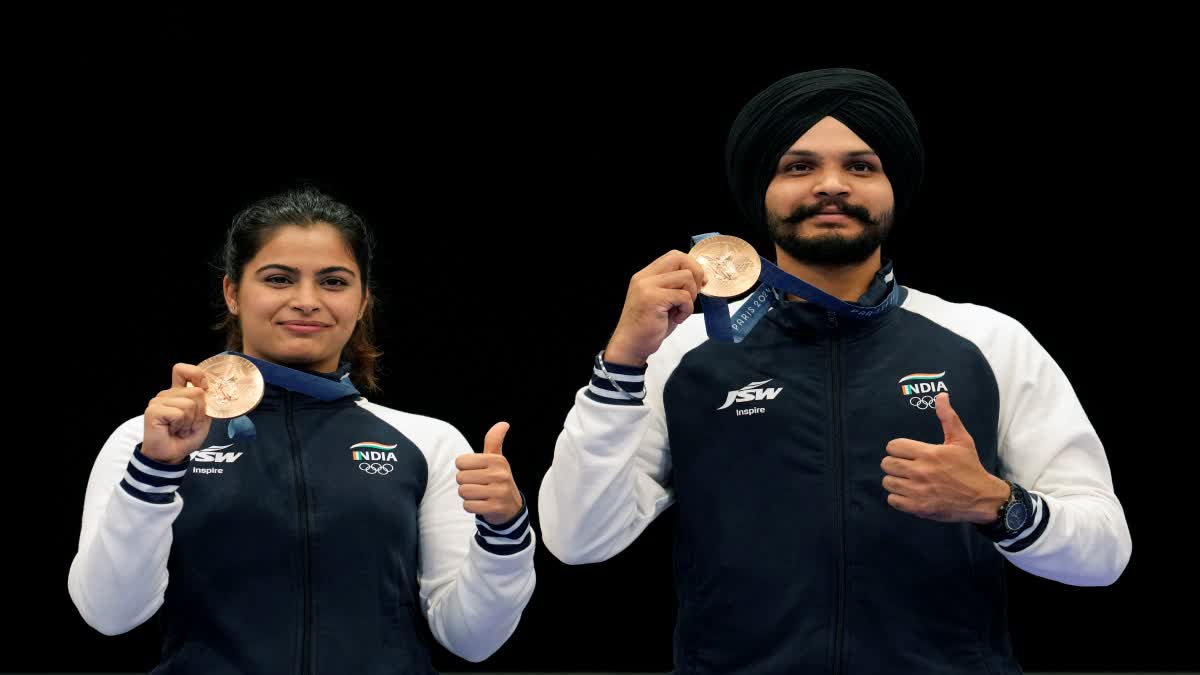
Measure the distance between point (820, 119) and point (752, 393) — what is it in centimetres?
52

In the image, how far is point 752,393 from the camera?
9.15ft

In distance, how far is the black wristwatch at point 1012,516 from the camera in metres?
2.51

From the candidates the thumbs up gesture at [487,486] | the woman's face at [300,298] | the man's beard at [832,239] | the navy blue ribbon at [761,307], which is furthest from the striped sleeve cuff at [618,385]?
the woman's face at [300,298]

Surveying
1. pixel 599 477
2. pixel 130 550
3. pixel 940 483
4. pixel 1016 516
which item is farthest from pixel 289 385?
pixel 1016 516

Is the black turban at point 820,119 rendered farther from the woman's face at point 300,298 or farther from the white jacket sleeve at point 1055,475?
the woman's face at point 300,298

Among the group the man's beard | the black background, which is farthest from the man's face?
the black background

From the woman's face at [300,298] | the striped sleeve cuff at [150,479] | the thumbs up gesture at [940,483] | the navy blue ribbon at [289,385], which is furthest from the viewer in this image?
the woman's face at [300,298]

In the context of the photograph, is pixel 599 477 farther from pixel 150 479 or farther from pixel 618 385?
pixel 150 479

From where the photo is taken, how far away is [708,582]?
2.73 metres

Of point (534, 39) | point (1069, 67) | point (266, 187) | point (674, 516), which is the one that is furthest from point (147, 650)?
point (1069, 67)

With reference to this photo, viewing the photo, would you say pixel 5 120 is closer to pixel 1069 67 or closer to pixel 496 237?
pixel 496 237

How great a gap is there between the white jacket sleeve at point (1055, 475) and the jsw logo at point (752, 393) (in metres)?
0.41

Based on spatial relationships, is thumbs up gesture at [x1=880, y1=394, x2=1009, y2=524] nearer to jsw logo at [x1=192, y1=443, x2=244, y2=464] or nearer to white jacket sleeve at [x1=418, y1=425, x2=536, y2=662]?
white jacket sleeve at [x1=418, y1=425, x2=536, y2=662]

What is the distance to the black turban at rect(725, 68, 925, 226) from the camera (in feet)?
9.34
